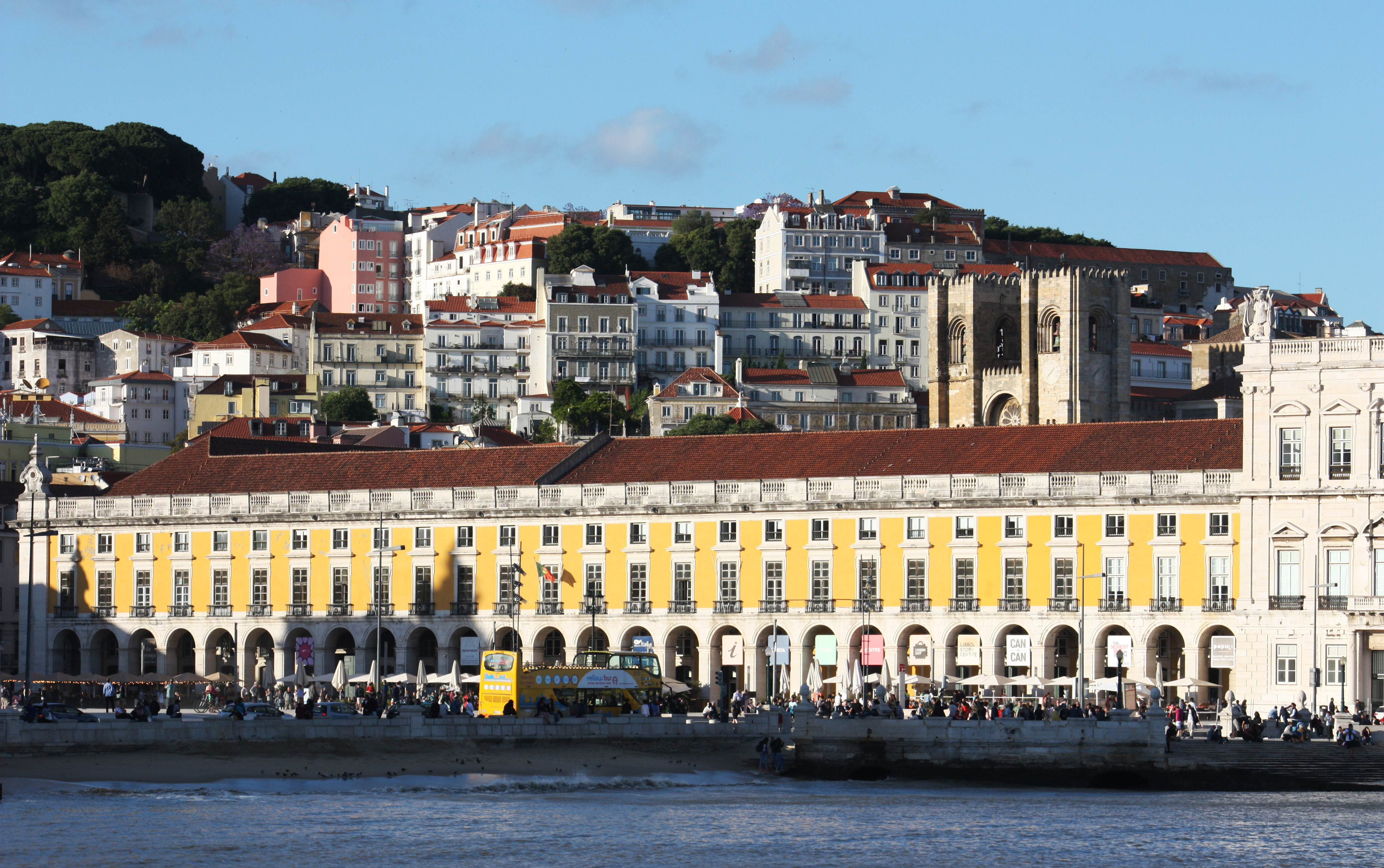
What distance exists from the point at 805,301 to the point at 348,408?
115 feet

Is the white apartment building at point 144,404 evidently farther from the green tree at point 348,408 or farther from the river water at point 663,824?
the river water at point 663,824

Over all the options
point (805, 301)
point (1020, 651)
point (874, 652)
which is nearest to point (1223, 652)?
point (1020, 651)

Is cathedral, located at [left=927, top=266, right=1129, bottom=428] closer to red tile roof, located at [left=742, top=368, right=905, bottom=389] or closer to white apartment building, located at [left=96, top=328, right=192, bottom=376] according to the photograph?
red tile roof, located at [left=742, top=368, right=905, bottom=389]

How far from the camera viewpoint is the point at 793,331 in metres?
188

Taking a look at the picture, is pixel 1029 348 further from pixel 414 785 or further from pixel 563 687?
pixel 414 785

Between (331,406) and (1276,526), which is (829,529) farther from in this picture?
(331,406)

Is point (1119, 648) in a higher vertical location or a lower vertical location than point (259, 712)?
higher

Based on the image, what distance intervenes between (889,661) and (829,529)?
5.30 m

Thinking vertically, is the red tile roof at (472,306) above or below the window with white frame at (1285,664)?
above

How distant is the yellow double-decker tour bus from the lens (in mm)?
74438

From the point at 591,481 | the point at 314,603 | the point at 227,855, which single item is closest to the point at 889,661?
the point at 591,481

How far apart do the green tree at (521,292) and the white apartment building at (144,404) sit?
27.3 m

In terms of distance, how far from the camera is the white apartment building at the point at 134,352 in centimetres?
19300

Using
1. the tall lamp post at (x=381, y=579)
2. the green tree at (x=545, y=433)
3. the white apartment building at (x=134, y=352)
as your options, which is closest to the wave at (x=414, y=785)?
the tall lamp post at (x=381, y=579)
